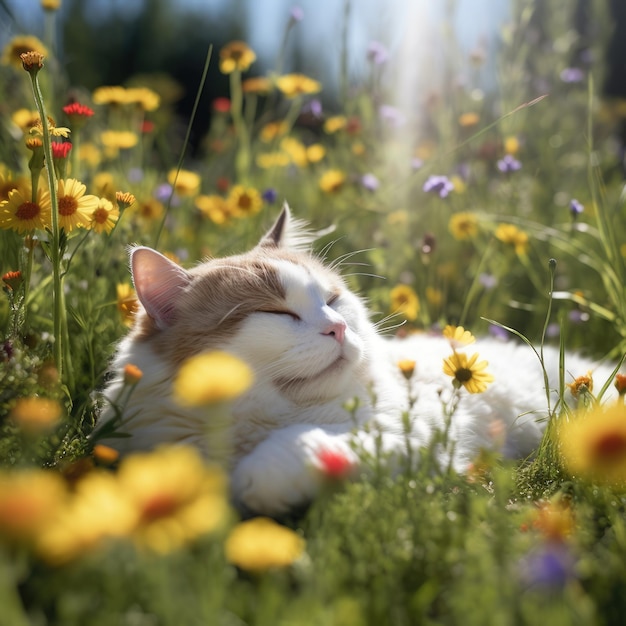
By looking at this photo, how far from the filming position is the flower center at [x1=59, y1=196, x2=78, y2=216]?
4.86 ft

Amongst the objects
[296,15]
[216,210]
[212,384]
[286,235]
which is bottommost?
[216,210]

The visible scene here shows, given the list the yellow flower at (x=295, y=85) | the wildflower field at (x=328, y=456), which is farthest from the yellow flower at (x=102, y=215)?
the yellow flower at (x=295, y=85)

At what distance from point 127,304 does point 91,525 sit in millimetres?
1149

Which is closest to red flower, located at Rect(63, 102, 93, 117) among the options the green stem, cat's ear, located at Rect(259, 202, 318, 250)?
the green stem

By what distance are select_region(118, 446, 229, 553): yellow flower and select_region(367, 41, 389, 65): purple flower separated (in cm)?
273

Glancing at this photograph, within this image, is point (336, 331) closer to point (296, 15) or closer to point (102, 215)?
point (102, 215)

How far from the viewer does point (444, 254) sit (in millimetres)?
3209

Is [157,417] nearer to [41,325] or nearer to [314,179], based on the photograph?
[41,325]

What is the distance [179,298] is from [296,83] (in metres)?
1.48

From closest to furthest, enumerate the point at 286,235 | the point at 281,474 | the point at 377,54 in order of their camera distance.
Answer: the point at 281,474 → the point at 286,235 → the point at 377,54

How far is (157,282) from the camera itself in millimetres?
1591

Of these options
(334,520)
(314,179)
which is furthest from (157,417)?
(314,179)

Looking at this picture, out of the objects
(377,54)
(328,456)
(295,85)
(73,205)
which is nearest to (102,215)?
(73,205)

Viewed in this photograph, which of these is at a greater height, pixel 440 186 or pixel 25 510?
pixel 25 510
